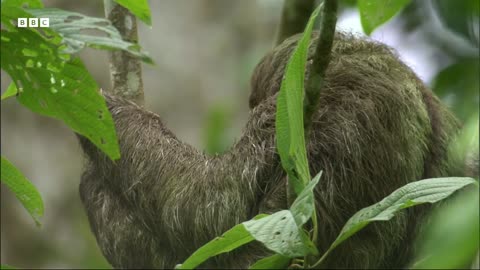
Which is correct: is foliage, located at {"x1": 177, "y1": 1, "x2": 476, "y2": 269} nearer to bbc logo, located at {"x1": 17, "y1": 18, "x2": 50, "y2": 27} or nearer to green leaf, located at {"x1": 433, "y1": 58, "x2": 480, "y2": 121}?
green leaf, located at {"x1": 433, "y1": 58, "x2": 480, "y2": 121}

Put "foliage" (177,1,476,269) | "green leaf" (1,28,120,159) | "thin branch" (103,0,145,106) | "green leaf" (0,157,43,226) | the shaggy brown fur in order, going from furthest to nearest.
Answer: "thin branch" (103,0,145,106)
the shaggy brown fur
"green leaf" (0,157,43,226)
"foliage" (177,1,476,269)
"green leaf" (1,28,120,159)

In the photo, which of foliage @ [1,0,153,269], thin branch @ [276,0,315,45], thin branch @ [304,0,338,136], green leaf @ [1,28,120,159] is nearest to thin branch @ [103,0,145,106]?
thin branch @ [304,0,338,136]

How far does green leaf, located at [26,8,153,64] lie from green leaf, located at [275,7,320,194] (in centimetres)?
100

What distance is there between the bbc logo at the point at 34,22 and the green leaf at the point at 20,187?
741mm

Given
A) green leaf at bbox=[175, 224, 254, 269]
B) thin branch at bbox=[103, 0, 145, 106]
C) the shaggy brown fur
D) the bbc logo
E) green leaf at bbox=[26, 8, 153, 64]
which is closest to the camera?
green leaf at bbox=[26, 8, 153, 64]

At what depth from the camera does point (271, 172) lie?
20.6 feet

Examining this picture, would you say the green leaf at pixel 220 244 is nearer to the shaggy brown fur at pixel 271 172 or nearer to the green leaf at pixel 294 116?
the green leaf at pixel 294 116

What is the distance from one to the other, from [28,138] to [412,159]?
9.64 meters

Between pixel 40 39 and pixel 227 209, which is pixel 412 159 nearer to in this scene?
pixel 227 209

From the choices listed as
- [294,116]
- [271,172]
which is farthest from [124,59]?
[294,116]

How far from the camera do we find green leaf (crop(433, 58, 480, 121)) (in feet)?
16.4

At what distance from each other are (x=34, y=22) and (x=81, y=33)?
26 centimetres

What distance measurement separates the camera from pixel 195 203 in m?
6.50

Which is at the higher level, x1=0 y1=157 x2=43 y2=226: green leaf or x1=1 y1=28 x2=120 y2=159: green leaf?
x1=1 y1=28 x2=120 y2=159: green leaf
